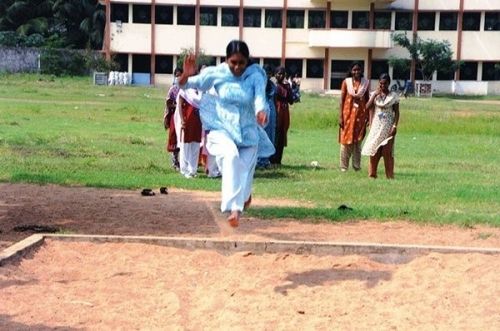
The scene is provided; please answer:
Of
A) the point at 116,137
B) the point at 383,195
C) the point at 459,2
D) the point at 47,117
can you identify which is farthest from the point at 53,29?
the point at 383,195

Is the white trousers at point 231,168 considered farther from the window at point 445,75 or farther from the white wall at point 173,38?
the window at point 445,75

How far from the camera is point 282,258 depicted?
756cm

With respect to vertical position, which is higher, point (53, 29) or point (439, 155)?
point (53, 29)

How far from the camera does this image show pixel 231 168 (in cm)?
771

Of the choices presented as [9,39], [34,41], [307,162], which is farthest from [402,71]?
[307,162]

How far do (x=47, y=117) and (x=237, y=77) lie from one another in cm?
2025

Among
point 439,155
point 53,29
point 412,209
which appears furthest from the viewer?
point 53,29

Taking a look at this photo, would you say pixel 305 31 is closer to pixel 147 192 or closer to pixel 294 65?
pixel 294 65

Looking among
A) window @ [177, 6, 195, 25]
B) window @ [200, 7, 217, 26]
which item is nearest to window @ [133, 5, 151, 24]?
window @ [177, 6, 195, 25]

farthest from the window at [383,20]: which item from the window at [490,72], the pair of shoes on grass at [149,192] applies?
the pair of shoes on grass at [149,192]

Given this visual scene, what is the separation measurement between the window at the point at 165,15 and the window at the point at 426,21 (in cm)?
1682

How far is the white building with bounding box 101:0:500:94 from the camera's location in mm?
55688

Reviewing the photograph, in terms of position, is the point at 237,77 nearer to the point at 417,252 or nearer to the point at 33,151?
the point at 417,252

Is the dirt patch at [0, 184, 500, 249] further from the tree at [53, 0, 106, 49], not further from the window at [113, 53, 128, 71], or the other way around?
the tree at [53, 0, 106, 49]
